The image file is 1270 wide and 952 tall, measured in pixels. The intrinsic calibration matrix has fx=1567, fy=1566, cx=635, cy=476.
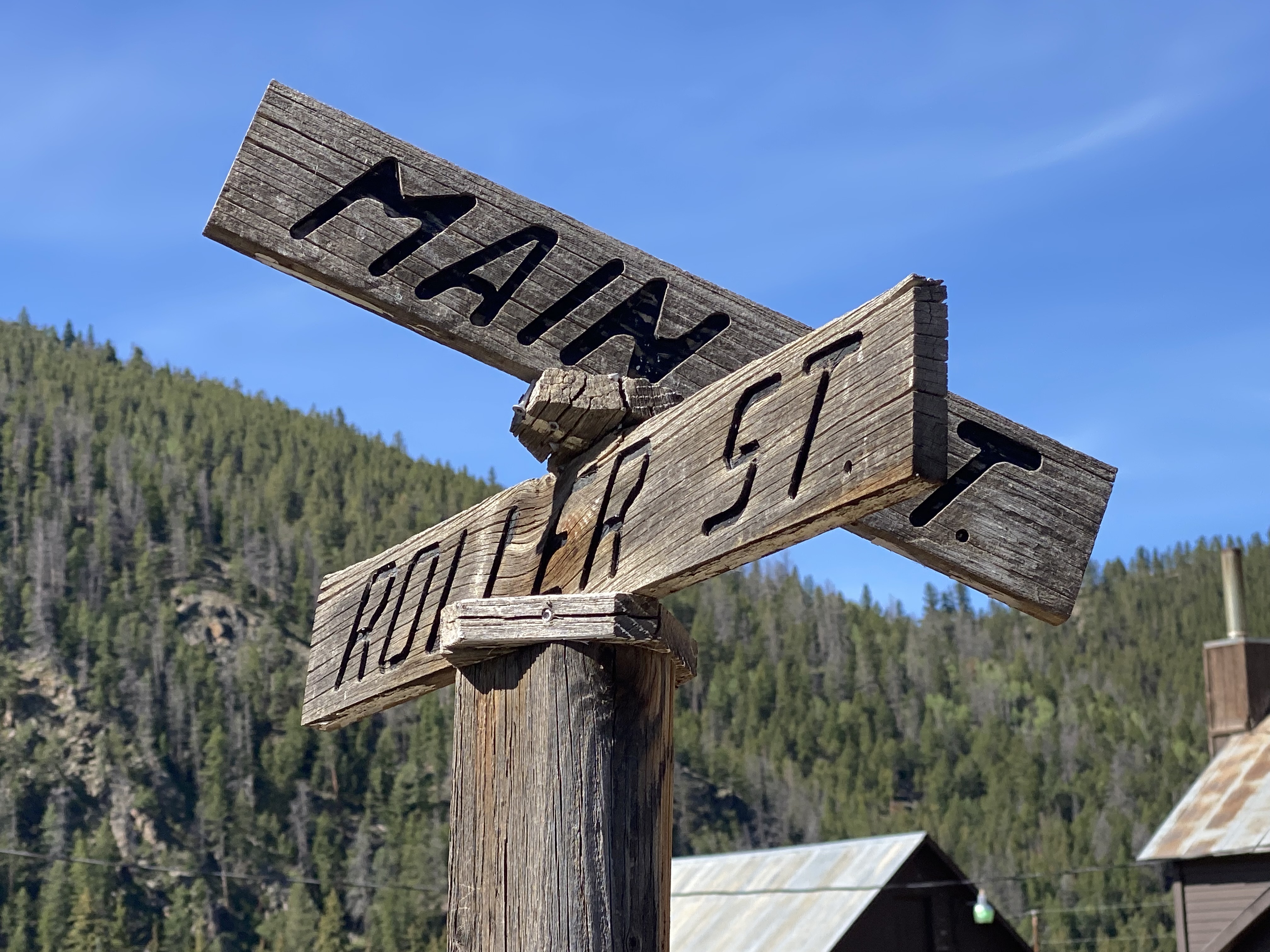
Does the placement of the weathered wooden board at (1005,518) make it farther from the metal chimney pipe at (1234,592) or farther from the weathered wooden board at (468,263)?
the metal chimney pipe at (1234,592)

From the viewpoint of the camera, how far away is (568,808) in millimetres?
2402

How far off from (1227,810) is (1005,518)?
16146 mm

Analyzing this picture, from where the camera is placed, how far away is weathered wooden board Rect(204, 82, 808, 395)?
8.66 feet

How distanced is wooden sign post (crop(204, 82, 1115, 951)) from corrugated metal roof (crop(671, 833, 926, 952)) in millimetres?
15408

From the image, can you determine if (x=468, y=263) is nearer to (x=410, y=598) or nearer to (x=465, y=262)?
(x=465, y=262)

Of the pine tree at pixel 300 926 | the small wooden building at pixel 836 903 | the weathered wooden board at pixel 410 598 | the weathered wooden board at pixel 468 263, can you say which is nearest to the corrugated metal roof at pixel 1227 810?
the small wooden building at pixel 836 903

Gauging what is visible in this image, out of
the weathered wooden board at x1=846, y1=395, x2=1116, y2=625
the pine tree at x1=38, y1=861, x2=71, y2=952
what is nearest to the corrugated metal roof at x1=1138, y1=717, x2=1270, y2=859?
the weathered wooden board at x1=846, y1=395, x2=1116, y2=625

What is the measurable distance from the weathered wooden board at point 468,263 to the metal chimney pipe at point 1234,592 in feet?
60.4

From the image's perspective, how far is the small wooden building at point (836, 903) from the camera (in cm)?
1788

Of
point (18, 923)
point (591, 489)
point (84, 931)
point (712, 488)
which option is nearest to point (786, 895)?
point (591, 489)

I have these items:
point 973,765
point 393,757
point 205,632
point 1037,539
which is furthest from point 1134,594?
point 1037,539

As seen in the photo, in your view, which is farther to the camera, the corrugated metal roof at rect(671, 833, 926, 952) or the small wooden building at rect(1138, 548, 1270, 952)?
the corrugated metal roof at rect(671, 833, 926, 952)

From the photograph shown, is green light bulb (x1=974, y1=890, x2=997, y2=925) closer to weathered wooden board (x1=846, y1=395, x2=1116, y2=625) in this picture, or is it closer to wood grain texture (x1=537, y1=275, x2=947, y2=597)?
weathered wooden board (x1=846, y1=395, x2=1116, y2=625)

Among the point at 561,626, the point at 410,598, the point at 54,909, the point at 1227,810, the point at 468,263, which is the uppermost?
the point at 468,263
